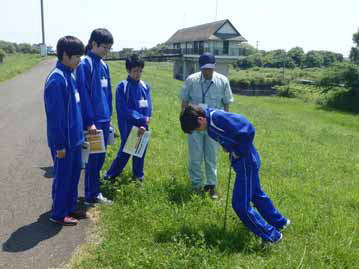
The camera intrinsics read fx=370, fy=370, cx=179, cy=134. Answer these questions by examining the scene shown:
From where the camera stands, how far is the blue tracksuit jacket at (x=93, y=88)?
4363 millimetres

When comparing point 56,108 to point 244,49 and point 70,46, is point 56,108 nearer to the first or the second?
point 70,46

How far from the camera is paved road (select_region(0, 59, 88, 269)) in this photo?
11.9 feet

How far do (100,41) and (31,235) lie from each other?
2.32m

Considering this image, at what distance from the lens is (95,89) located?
4.47 metres

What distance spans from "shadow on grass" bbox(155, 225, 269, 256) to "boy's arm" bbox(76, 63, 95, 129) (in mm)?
1588

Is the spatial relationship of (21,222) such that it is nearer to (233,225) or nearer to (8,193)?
(8,193)

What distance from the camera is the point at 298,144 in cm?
980

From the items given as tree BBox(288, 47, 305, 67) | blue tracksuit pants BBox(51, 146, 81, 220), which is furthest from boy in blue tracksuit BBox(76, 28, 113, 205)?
tree BBox(288, 47, 305, 67)

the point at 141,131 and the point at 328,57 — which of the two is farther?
the point at 328,57

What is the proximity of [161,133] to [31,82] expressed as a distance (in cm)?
1283

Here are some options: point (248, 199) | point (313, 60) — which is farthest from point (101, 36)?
point (313, 60)

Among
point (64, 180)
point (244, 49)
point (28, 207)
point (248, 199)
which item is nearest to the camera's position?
point (248, 199)

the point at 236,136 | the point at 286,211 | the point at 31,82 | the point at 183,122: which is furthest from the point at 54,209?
the point at 31,82

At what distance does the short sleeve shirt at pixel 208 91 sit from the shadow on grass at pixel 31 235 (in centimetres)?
246
